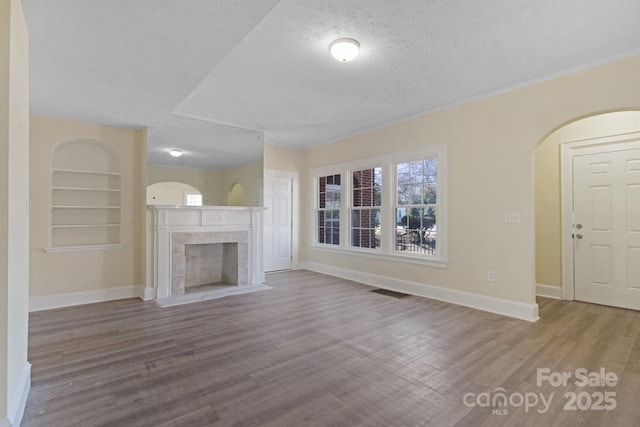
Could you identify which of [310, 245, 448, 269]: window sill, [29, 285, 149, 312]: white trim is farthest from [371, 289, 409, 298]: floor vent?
[29, 285, 149, 312]: white trim

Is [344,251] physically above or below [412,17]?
below

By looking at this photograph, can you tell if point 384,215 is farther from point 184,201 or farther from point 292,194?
point 184,201

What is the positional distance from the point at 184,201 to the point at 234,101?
69.6 inches

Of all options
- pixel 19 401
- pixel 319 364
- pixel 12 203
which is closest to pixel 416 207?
pixel 319 364

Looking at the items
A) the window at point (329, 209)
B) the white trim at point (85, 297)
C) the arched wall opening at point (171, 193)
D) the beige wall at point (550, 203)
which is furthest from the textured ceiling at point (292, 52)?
the window at point (329, 209)

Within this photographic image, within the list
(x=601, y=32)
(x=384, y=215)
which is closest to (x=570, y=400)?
(x=601, y=32)

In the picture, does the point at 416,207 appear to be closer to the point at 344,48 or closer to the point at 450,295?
the point at 450,295

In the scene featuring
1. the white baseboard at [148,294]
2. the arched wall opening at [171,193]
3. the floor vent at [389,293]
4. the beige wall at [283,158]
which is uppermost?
the beige wall at [283,158]

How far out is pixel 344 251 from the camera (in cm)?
584

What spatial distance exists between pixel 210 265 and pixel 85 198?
2083 millimetres

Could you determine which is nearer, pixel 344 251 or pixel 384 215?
pixel 384 215

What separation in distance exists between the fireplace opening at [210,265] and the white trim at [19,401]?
2832 millimetres

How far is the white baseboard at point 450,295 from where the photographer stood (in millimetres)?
3488

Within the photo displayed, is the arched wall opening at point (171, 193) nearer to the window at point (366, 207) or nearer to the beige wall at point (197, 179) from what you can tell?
the beige wall at point (197, 179)
